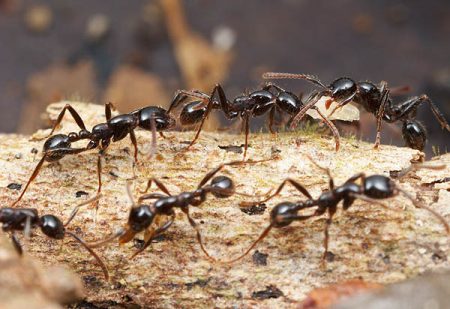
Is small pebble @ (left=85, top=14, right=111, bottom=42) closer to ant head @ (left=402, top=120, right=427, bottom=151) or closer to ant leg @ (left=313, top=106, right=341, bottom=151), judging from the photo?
ant leg @ (left=313, top=106, right=341, bottom=151)

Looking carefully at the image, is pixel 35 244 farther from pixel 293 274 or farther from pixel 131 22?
pixel 131 22

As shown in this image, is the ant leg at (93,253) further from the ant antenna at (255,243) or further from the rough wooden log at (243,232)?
the ant antenna at (255,243)

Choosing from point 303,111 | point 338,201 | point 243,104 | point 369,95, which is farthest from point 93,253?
point 369,95

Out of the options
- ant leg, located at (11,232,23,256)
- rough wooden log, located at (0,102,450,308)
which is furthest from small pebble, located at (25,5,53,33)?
ant leg, located at (11,232,23,256)

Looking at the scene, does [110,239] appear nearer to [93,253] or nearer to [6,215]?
[93,253]

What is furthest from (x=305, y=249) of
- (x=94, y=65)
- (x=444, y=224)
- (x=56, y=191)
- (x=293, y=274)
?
(x=94, y=65)
